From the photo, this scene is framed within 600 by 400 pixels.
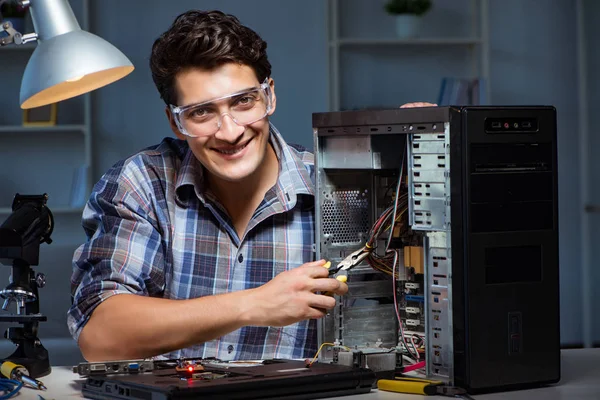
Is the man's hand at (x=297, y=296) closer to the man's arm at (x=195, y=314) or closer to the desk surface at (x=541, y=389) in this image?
the man's arm at (x=195, y=314)

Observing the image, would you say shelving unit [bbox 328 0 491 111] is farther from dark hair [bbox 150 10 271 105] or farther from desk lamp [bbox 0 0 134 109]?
desk lamp [bbox 0 0 134 109]

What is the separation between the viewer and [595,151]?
174 inches

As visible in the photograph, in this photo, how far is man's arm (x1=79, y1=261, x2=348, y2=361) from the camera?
1.44m

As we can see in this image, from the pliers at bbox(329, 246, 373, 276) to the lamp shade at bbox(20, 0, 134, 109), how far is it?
1.74 feet

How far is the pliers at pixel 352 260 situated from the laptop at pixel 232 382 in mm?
164

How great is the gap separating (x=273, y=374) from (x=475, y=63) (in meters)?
3.36

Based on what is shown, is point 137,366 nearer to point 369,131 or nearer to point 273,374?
point 273,374

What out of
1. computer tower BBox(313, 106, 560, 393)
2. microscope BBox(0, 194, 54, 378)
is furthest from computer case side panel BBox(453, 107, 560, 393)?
microscope BBox(0, 194, 54, 378)

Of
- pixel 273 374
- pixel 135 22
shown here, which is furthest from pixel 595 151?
pixel 273 374

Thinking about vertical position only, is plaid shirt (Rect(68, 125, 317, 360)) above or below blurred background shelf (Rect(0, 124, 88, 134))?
below

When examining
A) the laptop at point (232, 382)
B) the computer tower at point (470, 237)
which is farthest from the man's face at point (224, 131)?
the laptop at point (232, 382)

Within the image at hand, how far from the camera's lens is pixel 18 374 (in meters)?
1.44

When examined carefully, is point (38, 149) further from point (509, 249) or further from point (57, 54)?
point (509, 249)

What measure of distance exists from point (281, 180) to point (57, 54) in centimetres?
55
